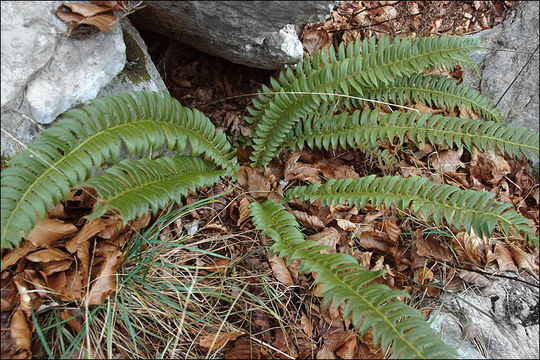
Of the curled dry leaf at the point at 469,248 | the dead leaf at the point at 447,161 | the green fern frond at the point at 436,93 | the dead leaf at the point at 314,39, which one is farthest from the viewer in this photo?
the dead leaf at the point at 314,39

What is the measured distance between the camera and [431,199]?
7.29ft

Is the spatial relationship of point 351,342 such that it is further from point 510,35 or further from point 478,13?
point 478,13

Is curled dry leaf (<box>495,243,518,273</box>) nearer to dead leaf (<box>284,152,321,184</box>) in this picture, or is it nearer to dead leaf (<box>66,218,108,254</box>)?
dead leaf (<box>284,152,321,184</box>)

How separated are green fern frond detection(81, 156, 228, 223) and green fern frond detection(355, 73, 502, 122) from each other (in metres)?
1.23

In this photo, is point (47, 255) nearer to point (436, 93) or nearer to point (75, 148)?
point (75, 148)

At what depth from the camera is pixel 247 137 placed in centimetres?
299

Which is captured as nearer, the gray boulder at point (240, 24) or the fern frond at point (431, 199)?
the fern frond at point (431, 199)

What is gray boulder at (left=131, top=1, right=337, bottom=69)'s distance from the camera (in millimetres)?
2359

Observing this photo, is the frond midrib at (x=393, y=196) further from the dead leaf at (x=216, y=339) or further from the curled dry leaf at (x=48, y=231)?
the curled dry leaf at (x=48, y=231)

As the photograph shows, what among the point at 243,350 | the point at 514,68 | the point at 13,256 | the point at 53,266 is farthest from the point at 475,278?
Result: the point at 13,256

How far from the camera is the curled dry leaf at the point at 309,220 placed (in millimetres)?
2535

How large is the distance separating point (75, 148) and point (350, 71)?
61.5 inches

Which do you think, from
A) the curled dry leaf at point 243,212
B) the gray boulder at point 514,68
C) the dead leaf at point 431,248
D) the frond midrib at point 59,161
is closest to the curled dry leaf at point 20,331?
the frond midrib at point 59,161

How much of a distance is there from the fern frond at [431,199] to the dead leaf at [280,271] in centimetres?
41
